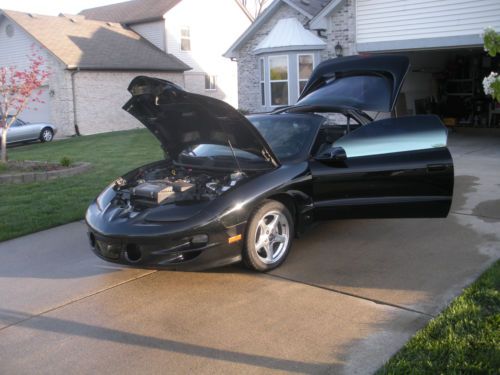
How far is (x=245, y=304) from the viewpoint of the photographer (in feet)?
13.1

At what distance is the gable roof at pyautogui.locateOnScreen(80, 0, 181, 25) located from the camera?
27.2 m

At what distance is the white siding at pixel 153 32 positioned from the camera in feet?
88.7

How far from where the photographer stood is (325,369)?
303 centimetres

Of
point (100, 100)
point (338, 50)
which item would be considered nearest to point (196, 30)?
point (100, 100)

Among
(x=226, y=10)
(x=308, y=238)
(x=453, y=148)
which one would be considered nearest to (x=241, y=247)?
(x=308, y=238)

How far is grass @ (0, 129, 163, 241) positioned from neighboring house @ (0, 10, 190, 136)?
8.81 meters

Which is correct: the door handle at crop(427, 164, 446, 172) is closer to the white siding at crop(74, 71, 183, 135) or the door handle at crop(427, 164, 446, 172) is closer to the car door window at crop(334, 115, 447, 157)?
the car door window at crop(334, 115, 447, 157)

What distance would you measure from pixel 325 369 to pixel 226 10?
29099 millimetres

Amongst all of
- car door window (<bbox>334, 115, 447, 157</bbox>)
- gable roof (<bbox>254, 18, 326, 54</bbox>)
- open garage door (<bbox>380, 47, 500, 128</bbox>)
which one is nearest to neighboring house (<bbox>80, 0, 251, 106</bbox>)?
gable roof (<bbox>254, 18, 326, 54</bbox>)

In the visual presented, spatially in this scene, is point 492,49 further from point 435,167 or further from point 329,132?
point 329,132

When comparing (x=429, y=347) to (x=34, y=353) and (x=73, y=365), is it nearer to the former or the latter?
(x=73, y=365)

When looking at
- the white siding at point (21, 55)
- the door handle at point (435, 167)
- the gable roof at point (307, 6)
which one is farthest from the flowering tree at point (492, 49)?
the white siding at point (21, 55)

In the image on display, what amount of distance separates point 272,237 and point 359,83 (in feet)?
8.65

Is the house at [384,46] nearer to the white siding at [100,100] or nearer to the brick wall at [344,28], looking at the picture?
the brick wall at [344,28]
